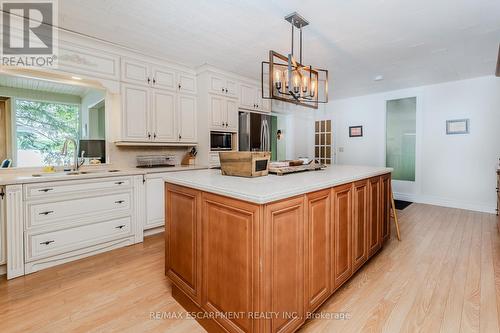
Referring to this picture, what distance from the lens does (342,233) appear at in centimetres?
179

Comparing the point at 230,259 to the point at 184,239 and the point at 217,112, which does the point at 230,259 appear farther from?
the point at 217,112

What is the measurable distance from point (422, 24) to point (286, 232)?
2.66 metres

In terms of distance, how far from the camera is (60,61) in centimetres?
262

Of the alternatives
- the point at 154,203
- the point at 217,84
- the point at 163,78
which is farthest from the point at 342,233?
the point at 163,78

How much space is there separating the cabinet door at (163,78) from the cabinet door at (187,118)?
0.22 metres

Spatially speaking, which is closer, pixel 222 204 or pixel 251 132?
pixel 222 204

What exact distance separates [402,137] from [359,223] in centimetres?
419

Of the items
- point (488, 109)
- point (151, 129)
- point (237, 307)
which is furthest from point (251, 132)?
point (488, 109)

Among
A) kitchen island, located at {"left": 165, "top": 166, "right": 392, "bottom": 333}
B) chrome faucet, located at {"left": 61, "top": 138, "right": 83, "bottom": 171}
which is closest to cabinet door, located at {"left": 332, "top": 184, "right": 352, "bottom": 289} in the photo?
kitchen island, located at {"left": 165, "top": 166, "right": 392, "bottom": 333}

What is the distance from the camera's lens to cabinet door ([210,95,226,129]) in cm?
376

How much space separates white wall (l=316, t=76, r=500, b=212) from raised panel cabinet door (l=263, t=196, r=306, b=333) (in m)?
4.83

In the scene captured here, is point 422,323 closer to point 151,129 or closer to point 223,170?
point 223,170

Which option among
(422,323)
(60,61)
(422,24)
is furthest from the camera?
(60,61)

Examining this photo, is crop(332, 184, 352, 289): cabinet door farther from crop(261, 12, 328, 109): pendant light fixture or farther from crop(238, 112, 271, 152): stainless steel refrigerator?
crop(238, 112, 271, 152): stainless steel refrigerator
